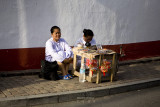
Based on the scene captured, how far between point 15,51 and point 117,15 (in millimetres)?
3762

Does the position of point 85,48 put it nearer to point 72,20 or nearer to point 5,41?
point 72,20

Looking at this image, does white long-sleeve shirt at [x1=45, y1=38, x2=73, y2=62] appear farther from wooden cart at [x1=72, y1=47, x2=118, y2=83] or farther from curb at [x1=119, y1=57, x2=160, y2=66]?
curb at [x1=119, y1=57, x2=160, y2=66]

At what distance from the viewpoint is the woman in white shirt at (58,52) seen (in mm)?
6574

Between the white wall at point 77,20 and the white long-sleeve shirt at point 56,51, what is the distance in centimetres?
74

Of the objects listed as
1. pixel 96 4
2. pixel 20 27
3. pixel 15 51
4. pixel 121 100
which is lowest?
pixel 121 100

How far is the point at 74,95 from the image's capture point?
5.46 meters

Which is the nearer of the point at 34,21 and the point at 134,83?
the point at 134,83

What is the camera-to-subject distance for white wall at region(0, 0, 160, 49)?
6.96 meters

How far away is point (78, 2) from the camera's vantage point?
7934mm

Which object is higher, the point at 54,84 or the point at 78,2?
the point at 78,2

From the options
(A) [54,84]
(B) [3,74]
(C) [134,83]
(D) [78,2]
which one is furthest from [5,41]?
(C) [134,83]

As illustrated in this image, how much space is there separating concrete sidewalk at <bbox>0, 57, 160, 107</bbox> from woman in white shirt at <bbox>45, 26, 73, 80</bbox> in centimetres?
42

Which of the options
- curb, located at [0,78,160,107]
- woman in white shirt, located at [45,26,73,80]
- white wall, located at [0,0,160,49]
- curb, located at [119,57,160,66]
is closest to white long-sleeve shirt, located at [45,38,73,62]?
woman in white shirt, located at [45,26,73,80]

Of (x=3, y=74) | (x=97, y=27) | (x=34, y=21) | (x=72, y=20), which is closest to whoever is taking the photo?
(x=3, y=74)
